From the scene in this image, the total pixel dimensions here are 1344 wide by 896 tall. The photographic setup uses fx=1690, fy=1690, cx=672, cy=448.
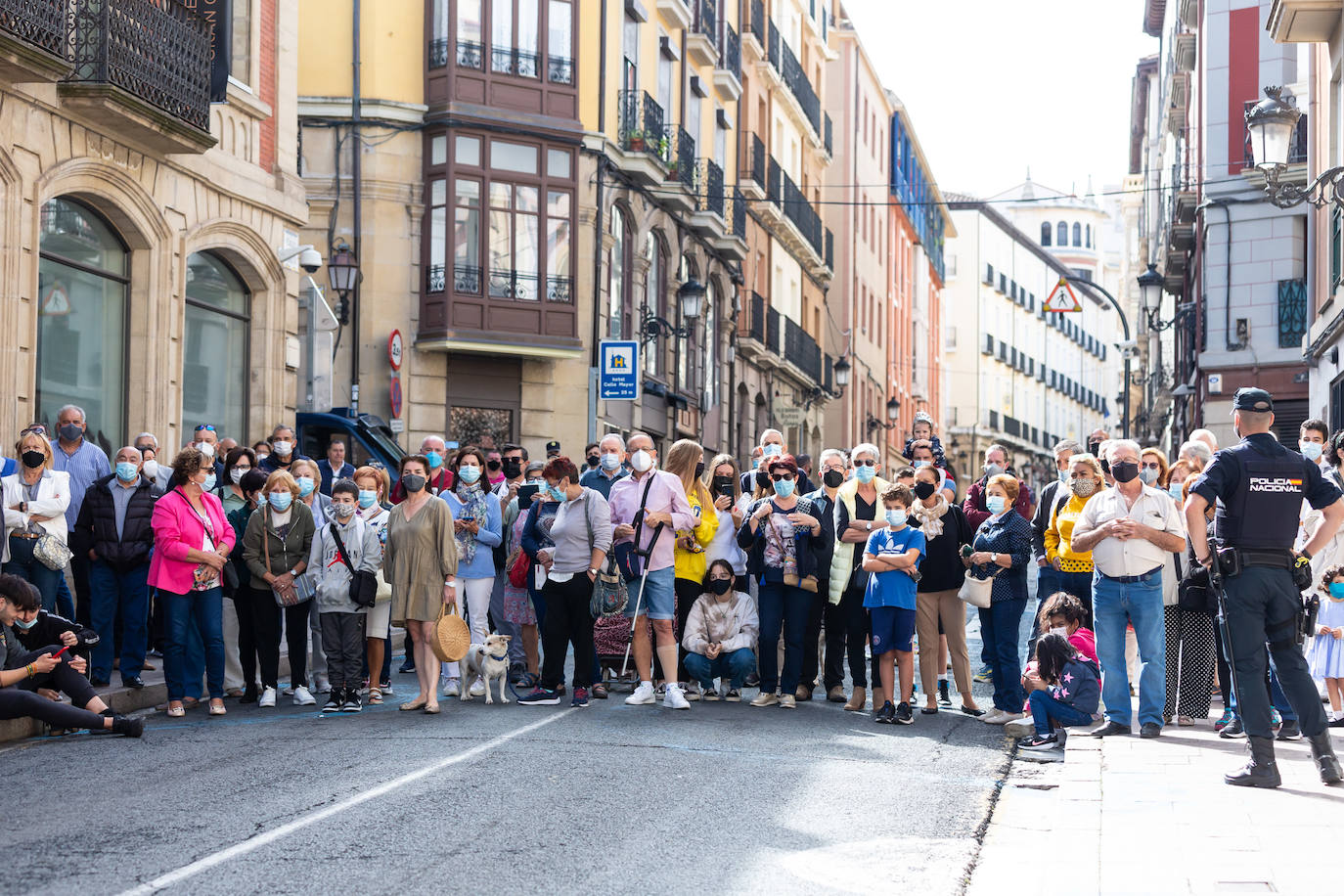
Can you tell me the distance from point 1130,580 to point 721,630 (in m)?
3.30

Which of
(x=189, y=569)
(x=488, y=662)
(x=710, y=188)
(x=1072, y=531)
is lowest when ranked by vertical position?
(x=488, y=662)

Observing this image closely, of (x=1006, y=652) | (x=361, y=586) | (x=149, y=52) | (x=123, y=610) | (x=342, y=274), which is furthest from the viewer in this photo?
(x=342, y=274)

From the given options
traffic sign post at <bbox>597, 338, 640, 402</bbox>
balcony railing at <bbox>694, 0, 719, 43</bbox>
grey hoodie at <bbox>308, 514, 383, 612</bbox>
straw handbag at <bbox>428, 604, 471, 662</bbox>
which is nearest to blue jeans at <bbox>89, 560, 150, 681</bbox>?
grey hoodie at <bbox>308, 514, 383, 612</bbox>

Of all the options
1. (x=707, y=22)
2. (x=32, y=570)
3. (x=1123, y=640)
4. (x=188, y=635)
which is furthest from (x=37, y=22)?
(x=707, y=22)

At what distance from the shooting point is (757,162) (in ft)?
135

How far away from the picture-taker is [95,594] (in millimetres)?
12195

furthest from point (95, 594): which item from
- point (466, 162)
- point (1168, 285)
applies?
point (1168, 285)

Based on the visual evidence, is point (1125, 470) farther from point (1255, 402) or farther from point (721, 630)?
point (721, 630)

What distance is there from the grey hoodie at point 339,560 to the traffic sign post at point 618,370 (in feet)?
40.9

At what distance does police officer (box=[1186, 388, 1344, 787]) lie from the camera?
8.34 meters

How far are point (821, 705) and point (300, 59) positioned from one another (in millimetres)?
18512

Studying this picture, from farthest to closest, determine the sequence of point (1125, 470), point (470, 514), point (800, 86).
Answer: point (800, 86)
point (470, 514)
point (1125, 470)

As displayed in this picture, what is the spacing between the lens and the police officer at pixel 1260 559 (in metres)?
8.34

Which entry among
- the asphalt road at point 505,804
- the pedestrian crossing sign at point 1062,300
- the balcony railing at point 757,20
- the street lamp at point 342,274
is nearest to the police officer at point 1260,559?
the asphalt road at point 505,804
